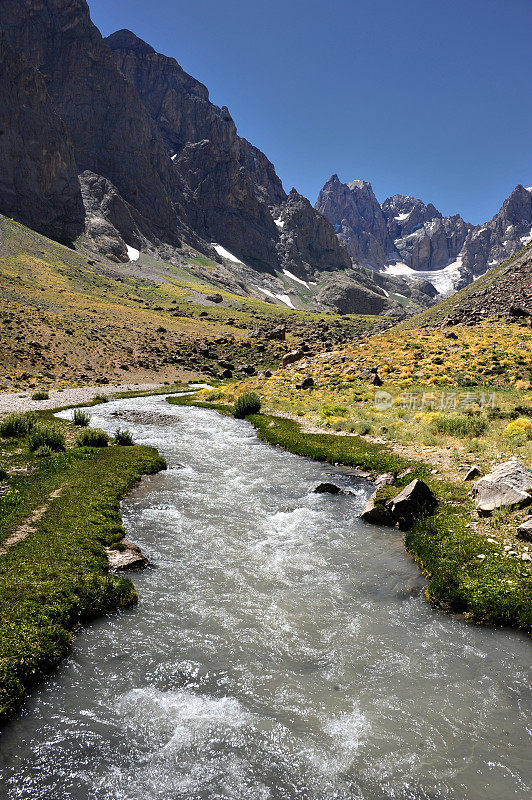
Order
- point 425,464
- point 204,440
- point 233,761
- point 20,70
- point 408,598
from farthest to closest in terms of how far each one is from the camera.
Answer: point 20,70
point 204,440
point 425,464
point 408,598
point 233,761

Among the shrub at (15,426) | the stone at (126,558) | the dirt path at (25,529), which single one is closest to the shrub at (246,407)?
the shrub at (15,426)

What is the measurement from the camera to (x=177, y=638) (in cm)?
941

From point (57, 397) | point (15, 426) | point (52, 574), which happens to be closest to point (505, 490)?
point (52, 574)

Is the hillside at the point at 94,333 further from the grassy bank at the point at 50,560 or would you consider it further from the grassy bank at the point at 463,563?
the grassy bank at the point at 463,563

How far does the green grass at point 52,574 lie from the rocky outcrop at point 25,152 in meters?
208

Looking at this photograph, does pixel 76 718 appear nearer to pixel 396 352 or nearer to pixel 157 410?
pixel 157 410

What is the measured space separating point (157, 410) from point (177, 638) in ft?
117

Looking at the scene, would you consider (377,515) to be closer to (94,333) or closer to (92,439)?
(92,439)

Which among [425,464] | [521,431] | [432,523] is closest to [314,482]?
[425,464]

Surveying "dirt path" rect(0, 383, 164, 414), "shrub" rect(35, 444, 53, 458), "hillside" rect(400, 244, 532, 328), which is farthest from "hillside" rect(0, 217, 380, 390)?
"shrub" rect(35, 444, 53, 458)

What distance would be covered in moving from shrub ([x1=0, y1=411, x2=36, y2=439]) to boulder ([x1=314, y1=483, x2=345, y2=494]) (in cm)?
1968

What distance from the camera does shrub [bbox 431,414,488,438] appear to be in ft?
75.8

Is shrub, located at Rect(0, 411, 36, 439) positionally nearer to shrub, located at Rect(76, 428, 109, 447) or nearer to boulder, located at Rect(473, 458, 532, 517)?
shrub, located at Rect(76, 428, 109, 447)

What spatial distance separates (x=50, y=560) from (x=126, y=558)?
2.12 metres
